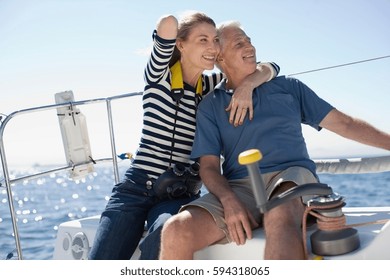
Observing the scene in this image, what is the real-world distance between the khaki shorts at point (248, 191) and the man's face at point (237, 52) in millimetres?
428

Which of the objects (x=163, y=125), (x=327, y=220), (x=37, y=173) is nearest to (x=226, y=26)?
(x=163, y=125)

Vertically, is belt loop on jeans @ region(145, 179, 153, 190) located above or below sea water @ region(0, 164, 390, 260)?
above

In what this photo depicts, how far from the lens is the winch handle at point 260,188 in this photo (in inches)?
49.7

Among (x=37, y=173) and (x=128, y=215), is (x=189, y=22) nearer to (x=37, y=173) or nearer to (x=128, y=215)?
(x=128, y=215)

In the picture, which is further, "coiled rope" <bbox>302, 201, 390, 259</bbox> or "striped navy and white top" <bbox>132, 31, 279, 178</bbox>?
"striped navy and white top" <bbox>132, 31, 279, 178</bbox>

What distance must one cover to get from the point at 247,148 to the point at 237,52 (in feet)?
1.24

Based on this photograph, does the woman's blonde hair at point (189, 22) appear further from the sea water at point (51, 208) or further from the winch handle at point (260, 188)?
the sea water at point (51, 208)

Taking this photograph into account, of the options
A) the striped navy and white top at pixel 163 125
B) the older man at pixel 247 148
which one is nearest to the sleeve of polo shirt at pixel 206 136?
the older man at pixel 247 148

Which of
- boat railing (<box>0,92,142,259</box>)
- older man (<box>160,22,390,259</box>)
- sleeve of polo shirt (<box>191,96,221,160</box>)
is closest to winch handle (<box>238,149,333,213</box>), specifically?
older man (<box>160,22,390,259</box>)

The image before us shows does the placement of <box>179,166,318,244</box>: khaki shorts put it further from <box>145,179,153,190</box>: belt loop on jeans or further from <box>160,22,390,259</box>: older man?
<box>145,179,153,190</box>: belt loop on jeans

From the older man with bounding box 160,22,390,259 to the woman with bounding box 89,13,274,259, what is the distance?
2.4 inches

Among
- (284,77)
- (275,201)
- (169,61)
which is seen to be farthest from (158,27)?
(275,201)

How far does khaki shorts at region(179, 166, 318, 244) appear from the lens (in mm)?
1666

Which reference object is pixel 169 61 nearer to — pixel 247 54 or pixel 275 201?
pixel 247 54
